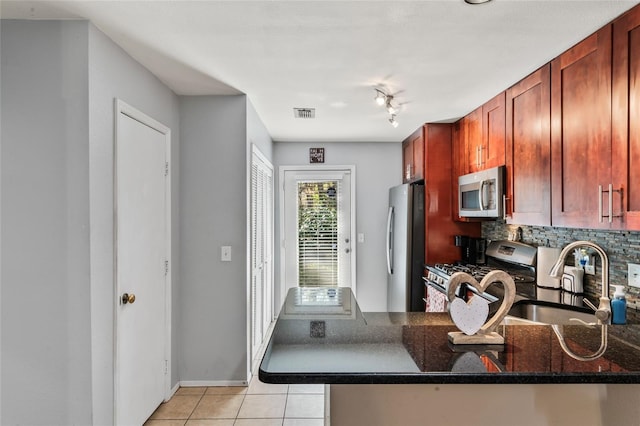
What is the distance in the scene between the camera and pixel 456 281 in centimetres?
118

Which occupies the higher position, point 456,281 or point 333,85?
point 333,85

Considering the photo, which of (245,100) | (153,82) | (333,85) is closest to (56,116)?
(153,82)

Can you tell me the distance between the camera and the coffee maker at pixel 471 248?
379cm

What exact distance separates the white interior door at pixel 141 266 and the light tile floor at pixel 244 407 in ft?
0.53

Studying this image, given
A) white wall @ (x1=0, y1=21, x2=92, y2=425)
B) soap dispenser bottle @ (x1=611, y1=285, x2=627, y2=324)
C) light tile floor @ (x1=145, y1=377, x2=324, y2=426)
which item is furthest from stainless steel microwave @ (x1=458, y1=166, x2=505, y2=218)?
white wall @ (x1=0, y1=21, x2=92, y2=425)

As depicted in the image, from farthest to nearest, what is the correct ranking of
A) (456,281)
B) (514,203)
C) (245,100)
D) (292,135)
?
(292,135), (245,100), (514,203), (456,281)

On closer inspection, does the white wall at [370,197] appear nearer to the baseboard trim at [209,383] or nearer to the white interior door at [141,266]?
the baseboard trim at [209,383]

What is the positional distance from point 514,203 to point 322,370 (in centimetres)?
222

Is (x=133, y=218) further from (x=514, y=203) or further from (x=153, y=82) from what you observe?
(x=514, y=203)

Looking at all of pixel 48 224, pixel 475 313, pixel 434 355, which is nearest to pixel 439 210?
pixel 475 313

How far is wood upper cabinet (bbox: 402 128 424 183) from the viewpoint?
404cm

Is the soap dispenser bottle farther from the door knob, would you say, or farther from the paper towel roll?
the door knob

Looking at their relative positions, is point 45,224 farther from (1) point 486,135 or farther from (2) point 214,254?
(1) point 486,135

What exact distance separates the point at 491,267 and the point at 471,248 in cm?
31
